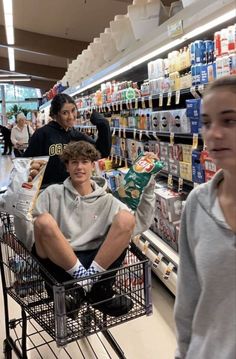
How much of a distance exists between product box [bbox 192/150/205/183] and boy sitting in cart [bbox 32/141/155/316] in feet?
2.43

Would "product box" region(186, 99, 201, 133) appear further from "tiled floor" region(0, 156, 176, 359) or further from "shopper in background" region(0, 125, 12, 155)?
"shopper in background" region(0, 125, 12, 155)

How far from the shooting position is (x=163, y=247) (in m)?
3.53

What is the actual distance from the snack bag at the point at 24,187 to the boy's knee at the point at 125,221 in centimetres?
45

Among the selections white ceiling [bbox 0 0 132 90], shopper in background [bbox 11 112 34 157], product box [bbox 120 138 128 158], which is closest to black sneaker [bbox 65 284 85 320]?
product box [bbox 120 138 128 158]

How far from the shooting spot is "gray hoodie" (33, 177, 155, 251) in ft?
7.44

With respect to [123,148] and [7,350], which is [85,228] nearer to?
[7,350]

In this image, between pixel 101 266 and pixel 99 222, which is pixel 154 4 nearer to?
pixel 99 222

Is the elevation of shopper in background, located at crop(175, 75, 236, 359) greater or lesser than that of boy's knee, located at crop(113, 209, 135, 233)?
greater

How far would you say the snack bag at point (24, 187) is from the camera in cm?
208

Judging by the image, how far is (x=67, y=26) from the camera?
1170 centimetres

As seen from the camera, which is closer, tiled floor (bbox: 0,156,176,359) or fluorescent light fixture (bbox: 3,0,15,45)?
tiled floor (bbox: 0,156,176,359)

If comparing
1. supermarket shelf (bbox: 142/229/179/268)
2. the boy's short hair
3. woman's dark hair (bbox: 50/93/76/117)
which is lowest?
supermarket shelf (bbox: 142/229/179/268)

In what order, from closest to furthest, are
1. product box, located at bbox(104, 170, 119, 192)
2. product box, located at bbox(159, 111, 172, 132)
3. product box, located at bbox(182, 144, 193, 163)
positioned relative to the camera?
product box, located at bbox(182, 144, 193, 163) < product box, located at bbox(159, 111, 172, 132) < product box, located at bbox(104, 170, 119, 192)

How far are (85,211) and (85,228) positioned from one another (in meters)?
0.10
